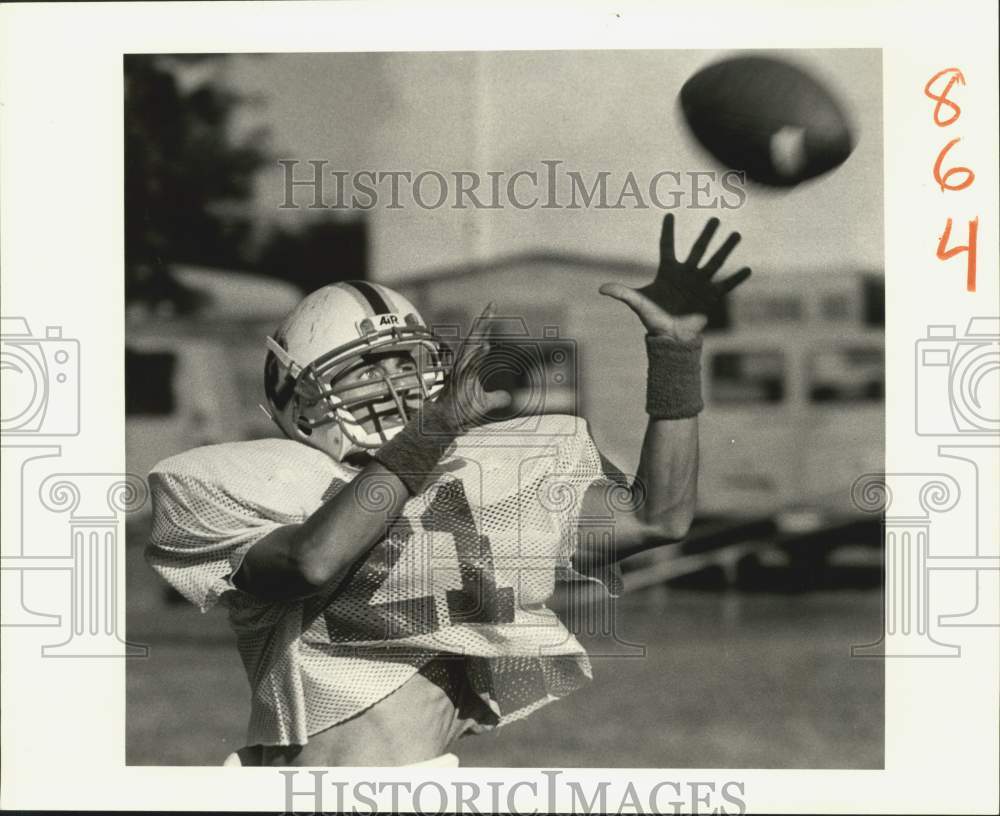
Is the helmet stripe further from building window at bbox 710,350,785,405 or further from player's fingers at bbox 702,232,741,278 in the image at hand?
building window at bbox 710,350,785,405

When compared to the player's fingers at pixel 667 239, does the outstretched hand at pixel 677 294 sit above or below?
below

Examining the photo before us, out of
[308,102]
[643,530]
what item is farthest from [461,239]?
[643,530]

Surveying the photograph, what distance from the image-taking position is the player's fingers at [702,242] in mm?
3340

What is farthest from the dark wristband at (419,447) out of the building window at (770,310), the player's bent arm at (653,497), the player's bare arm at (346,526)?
the building window at (770,310)

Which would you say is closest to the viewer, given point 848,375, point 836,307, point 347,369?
point 347,369

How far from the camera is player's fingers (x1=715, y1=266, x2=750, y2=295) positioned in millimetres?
3396

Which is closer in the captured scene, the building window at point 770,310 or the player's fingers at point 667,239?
the player's fingers at point 667,239

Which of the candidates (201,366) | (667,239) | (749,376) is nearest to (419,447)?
(667,239)

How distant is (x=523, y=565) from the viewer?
3.21 metres

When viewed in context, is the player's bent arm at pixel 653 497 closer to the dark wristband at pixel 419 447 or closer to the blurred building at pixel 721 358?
the blurred building at pixel 721 358

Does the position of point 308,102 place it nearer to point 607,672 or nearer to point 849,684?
point 607,672

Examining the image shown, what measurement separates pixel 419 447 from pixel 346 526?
222 millimetres

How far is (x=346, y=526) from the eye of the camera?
3.03 m

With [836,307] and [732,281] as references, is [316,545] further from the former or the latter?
[836,307]
